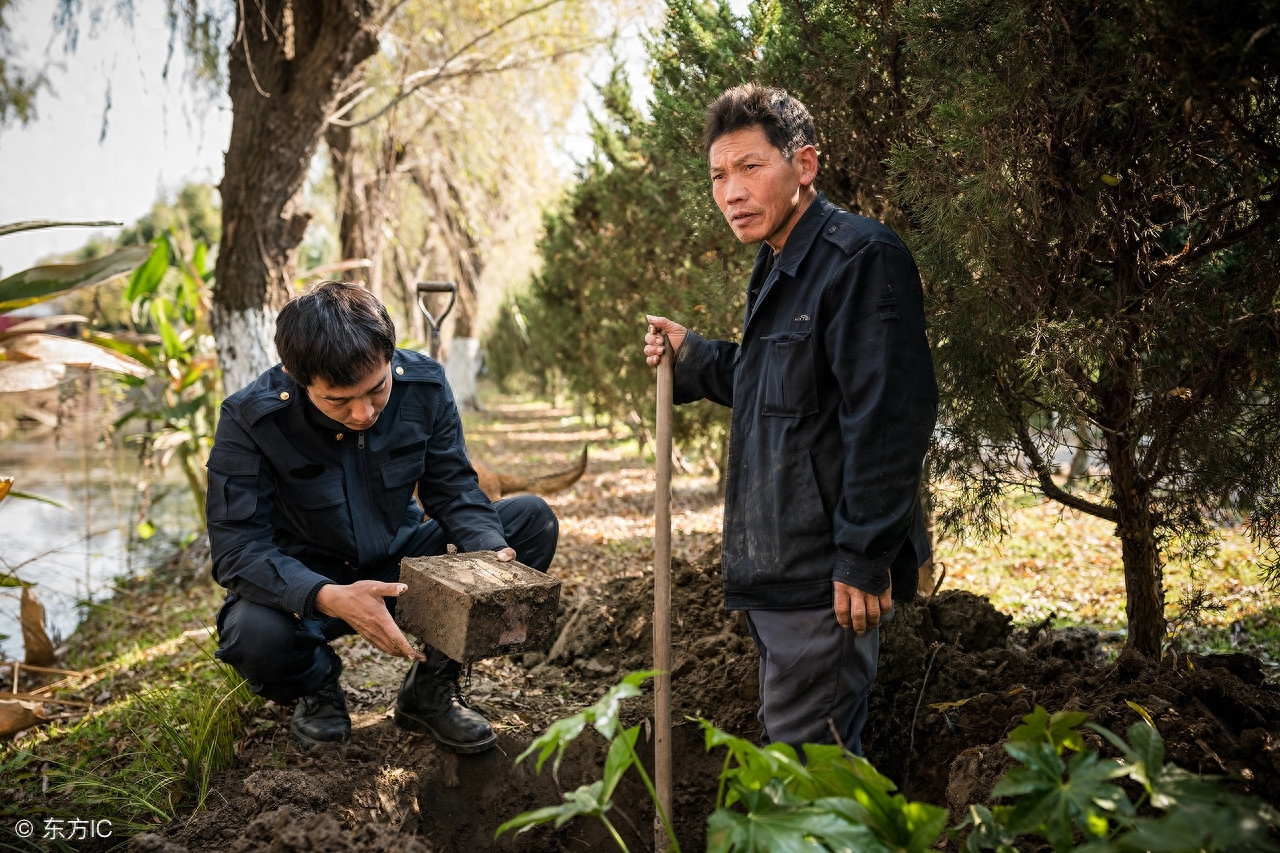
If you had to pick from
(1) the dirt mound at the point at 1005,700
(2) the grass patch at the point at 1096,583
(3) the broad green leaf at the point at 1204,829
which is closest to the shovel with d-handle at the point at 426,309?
(1) the dirt mound at the point at 1005,700

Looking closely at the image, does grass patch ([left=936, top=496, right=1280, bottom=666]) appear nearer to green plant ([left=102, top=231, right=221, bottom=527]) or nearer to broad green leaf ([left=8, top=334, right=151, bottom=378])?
broad green leaf ([left=8, top=334, right=151, bottom=378])

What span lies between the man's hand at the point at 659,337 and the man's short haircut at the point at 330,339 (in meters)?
0.84

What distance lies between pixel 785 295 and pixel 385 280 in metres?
20.8

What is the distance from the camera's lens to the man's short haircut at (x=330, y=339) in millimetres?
2590

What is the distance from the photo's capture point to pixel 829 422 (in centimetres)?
233

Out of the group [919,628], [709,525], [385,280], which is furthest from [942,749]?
[385,280]

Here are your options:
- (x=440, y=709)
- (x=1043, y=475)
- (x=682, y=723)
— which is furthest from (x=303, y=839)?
(x=1043, y=475)

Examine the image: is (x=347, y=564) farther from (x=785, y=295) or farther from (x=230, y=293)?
(x=230, y=293)

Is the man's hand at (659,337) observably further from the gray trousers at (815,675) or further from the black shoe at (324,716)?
the black shoe at (324,716)

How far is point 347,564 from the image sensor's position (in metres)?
3.01

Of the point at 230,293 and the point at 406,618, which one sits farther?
the point at 230,293

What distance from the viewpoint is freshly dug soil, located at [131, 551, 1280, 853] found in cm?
222

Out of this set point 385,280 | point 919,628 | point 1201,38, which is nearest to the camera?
point 1201,38

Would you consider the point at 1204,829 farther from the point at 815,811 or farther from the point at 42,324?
the point at 42,324
